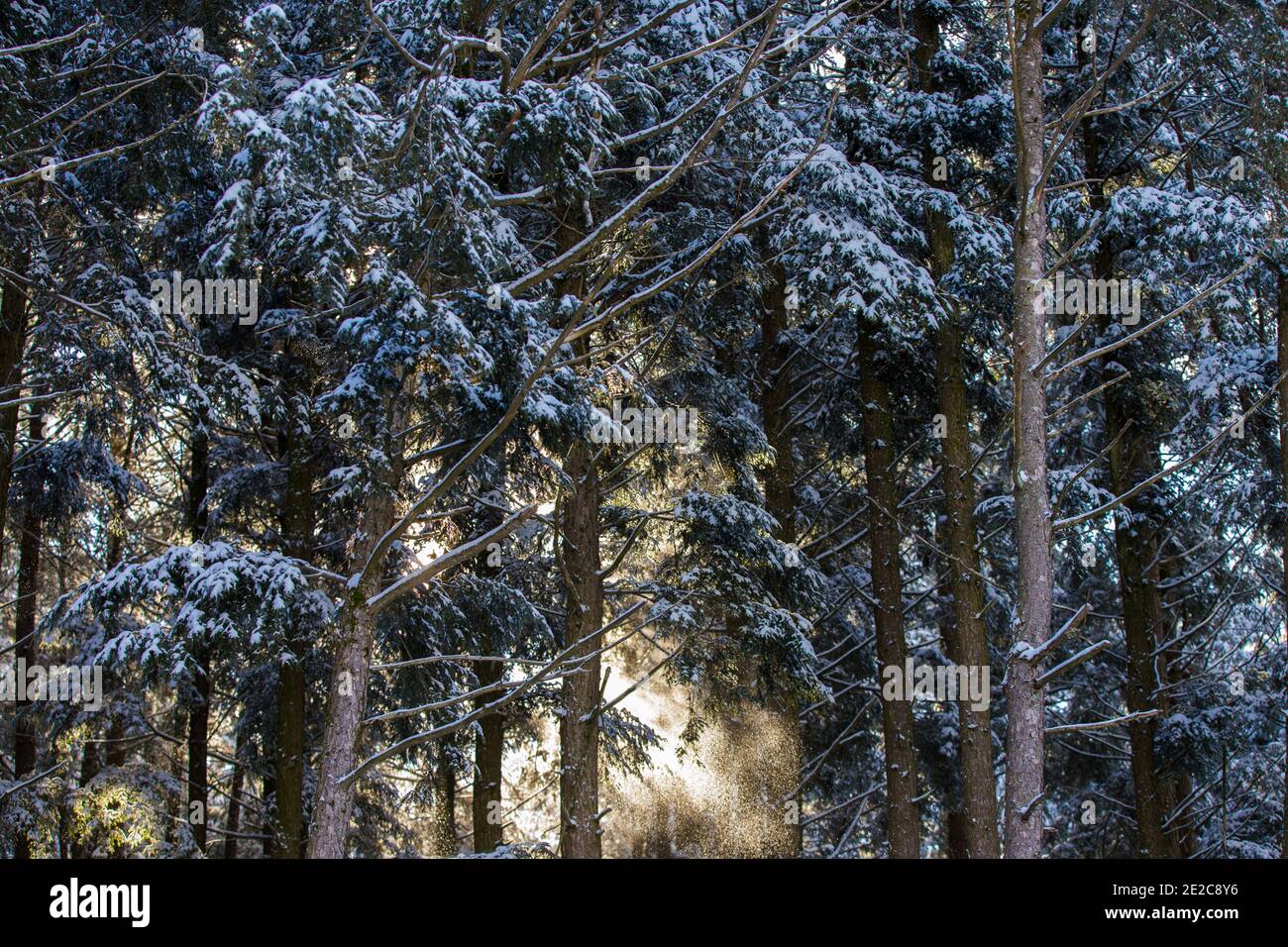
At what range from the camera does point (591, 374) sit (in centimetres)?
974

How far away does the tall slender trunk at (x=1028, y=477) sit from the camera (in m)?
6.86

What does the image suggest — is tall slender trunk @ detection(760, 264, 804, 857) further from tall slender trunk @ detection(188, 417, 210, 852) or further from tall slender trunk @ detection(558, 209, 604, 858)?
tall slender trunk @ detection(188, 417, 210, 852)

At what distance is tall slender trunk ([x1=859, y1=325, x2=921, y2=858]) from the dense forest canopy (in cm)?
5

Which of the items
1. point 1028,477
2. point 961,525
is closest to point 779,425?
point 961,525

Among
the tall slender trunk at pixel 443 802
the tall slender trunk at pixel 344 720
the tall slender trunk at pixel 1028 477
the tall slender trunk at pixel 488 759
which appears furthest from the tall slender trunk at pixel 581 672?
the tall slender trunk at pixel 1028 477

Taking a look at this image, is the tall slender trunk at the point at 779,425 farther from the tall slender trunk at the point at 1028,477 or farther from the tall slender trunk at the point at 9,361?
the tall slender trunk at the point at 9,361

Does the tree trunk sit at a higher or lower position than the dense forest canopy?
lower

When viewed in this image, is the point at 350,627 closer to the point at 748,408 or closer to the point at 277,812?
the point at 277,812

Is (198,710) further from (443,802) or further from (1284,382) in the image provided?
(1284,382)

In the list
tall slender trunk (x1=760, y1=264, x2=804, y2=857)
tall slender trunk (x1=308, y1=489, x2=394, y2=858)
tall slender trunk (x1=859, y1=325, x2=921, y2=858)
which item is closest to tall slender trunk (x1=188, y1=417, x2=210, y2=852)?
tall slender trunk (x1=308, y1=489, x2=394, y2=858)

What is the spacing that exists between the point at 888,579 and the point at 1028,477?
6296 millimetres

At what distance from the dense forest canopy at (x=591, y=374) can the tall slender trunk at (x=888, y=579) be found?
52 mm

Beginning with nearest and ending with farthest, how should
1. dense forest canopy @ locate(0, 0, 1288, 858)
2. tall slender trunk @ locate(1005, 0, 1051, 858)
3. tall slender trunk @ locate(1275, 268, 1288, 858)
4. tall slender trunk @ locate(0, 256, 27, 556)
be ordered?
tall slender trunk @ locate(1005, 0, 1051, 858) < dense forest canopy @ locate(0, 0, 1288, 858) < tall slender trunk @ locate(1275, 268, 1288, 858) < tall slender trunk @ locate(0, 256, 27, 556)

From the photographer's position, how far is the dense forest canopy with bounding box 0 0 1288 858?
8398mm
